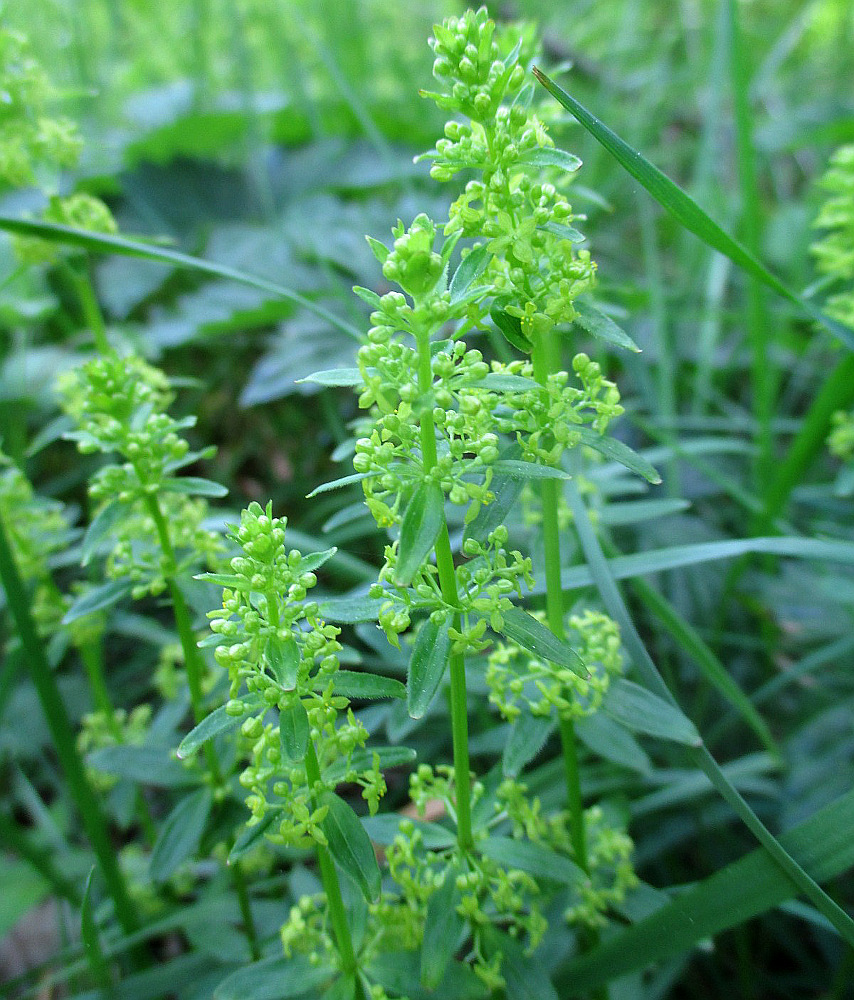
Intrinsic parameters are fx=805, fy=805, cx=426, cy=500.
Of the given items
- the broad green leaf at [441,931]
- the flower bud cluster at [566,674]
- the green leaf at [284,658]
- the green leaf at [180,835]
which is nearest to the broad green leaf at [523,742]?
the flower bud cluster at [566,674]

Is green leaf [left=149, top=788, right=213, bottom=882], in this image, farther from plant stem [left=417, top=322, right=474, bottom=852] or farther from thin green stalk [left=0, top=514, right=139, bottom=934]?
plant stem [left=417, top=322, right=474, bottom=852]

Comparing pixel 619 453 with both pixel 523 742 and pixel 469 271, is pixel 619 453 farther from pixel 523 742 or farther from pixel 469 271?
pixel 523 742

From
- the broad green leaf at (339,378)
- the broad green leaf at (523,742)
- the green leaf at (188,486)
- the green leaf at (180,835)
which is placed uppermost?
the broad green leaf at (339,378)

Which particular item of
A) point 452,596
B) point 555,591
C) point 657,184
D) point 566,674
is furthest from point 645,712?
point 657,184

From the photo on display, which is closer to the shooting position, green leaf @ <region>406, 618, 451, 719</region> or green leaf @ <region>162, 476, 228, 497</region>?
green leaf @ <region>406, 618, 451, 719</region>

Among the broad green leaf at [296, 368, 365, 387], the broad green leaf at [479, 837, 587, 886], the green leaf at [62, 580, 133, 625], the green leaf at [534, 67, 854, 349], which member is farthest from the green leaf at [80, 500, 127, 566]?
the green leaf at [534, 67, 854, 349]

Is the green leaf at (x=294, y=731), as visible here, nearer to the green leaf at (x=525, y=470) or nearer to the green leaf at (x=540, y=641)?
the green leaf at (x=540, y=641)
